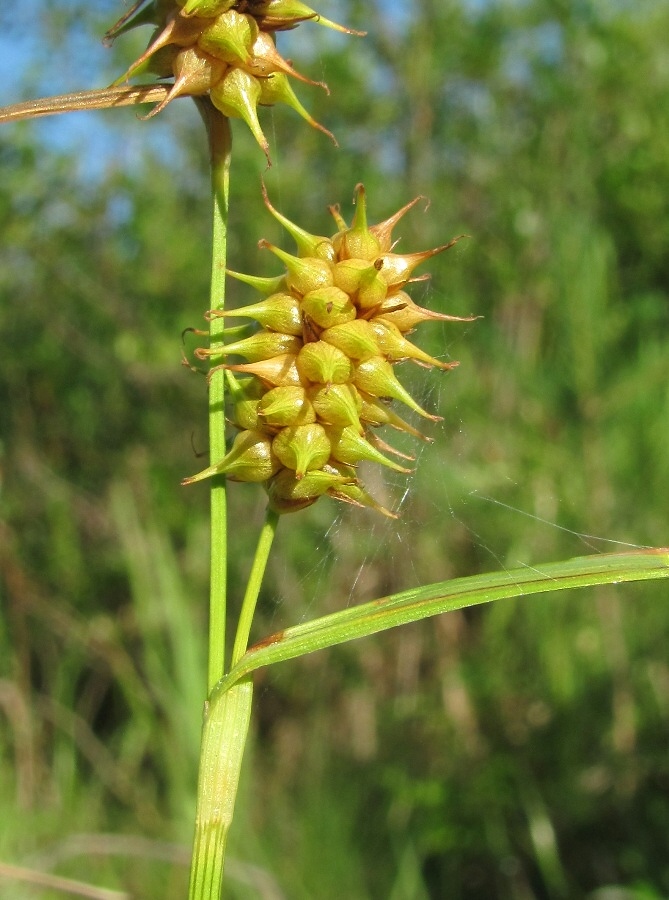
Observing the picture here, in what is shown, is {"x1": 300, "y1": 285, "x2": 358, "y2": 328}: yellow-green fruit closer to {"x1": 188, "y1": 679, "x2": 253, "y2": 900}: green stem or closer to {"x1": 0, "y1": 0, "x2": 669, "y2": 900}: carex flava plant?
{"x1": 0, "y1": 0, "x2": 669, "y2": 900}: carex flava plant

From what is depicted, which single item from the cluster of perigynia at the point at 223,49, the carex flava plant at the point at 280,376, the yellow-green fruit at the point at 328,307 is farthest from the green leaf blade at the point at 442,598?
the cluster of perigynia at the point at 223,49

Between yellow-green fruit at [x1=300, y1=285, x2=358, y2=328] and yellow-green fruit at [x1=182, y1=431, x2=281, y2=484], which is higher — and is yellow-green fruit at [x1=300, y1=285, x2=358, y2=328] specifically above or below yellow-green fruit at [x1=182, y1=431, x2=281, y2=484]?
above

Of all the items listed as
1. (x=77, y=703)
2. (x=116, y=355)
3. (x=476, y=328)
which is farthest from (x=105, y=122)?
(x=77, y=703)

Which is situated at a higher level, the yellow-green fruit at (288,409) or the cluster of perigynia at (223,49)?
the cluster of perigynia at (223,49)

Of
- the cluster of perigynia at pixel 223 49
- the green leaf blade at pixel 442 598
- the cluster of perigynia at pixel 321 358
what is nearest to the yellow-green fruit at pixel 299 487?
the cluster of perigynia at pixel 321 358

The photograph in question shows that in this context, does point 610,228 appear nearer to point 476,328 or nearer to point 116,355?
point 476,328

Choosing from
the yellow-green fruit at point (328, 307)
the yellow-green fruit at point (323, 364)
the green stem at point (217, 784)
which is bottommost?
the green stem at point (217, 784)

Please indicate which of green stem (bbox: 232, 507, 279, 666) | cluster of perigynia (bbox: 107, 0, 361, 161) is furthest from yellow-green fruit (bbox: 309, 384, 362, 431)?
cluster of perigynia (bbox: 107, 0, 361, 161)

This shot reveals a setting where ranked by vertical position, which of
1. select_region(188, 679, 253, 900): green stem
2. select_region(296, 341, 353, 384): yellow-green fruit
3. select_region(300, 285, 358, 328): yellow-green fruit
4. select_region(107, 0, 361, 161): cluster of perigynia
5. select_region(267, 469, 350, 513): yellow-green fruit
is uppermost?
select_region(107, 0, 361, 161): cluster of perigynia

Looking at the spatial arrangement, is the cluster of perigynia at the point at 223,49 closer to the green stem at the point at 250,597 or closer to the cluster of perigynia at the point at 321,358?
the cluster of perigynia at the point at 321,358
